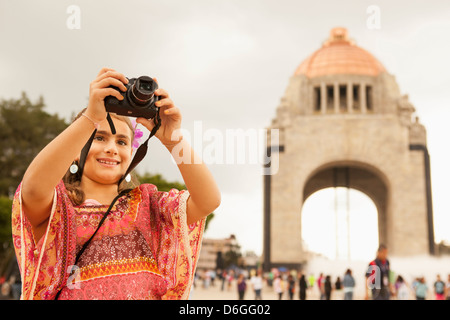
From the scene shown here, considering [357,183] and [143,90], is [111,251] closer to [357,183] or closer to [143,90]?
[143,90]

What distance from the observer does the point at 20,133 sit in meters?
33.9

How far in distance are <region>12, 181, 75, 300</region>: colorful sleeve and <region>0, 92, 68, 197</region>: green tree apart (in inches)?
1246

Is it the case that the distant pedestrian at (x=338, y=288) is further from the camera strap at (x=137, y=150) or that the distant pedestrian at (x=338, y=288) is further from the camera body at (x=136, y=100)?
the camera body at (x=136, y=100)

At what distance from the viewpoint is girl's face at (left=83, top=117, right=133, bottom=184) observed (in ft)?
7.46

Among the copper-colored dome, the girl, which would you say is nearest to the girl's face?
the girl

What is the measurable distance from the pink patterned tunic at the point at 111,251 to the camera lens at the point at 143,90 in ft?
1.88

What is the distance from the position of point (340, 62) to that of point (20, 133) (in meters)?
21.9

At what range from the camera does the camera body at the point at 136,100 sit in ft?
5.86

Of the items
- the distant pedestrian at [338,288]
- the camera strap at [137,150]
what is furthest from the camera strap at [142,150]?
the distant pedestrian at [338,288]

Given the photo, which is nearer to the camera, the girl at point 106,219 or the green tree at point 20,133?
the girl at point 106,219
